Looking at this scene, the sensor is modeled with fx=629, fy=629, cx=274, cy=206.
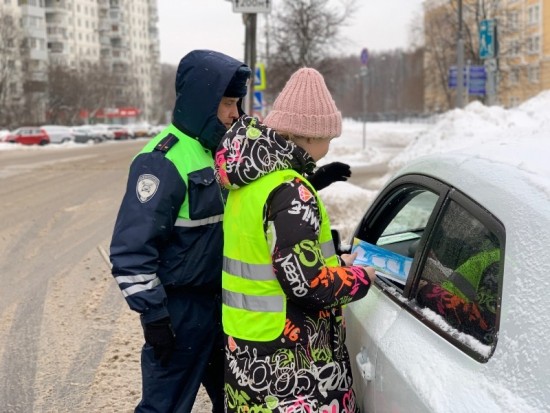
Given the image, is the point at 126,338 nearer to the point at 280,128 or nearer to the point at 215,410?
the point at 215,410

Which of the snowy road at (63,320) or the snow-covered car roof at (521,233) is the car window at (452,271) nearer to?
the snow-covered car roof at (521,233)

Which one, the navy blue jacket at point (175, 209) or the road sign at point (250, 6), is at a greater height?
the road sign at point (250, 6)

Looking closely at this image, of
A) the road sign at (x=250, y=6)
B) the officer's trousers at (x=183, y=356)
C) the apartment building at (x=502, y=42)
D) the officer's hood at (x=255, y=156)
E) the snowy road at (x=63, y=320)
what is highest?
the apartment building at (x=502, y=42)

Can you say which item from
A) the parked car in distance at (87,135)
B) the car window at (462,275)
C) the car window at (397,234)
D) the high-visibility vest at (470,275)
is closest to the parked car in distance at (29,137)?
the parked car in distance at (87,135)

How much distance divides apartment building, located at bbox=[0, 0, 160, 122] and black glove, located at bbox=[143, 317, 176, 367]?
74970 millimetres

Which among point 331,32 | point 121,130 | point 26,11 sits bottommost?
point 121,130

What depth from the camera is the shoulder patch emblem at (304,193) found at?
1981mm

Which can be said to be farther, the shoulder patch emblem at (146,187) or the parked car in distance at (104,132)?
the parked car in distance at (104,132)

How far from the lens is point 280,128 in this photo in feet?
7.10

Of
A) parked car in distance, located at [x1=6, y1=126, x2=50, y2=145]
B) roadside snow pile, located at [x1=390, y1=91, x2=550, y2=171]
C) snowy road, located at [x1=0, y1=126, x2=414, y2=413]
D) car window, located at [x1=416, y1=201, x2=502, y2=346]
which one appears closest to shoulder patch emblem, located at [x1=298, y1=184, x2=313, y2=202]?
car window, located at [x1=416, y1=201, x2=502, y2=346]

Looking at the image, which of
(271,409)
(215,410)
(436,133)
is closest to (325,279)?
(271,409)

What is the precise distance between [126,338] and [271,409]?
3239 mm

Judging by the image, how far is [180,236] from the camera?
259 centimetres

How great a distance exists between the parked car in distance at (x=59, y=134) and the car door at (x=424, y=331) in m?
49.9
